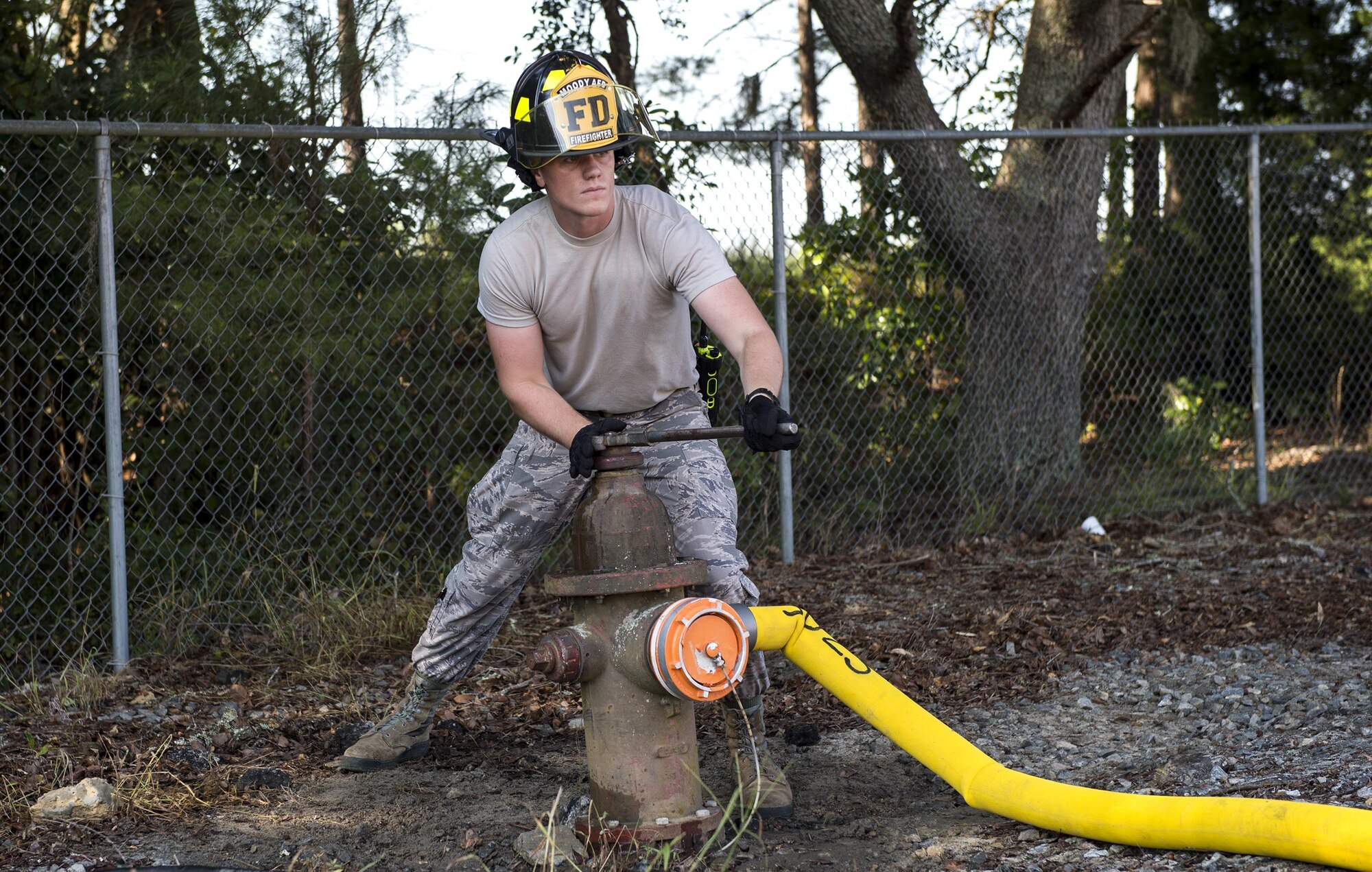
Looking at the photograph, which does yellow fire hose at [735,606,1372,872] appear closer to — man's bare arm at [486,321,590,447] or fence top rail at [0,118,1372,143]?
man's bare arm at [486,321,590,447]

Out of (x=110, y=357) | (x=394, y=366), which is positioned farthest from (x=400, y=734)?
(x=394, y=366)

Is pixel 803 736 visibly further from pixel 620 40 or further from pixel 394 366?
pixel 620 40

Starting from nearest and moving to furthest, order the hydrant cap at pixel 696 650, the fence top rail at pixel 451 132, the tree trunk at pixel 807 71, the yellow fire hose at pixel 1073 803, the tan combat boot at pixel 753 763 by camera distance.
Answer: the yellow fire hose at pixel 1073 803 → the hydrant cap at pixel 696 650 → the tan combat boot at pixel 753 763 → the fence top rail at pixel 451 132 → the tree trunk at pixel 807 71

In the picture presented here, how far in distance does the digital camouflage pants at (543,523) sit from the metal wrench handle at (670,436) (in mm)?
452

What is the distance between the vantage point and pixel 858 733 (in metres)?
3.76

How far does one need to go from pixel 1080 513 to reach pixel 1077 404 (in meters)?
0.68

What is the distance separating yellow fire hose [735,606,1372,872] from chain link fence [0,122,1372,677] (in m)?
2.82

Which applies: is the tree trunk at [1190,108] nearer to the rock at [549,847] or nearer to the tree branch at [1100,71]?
the tree branch at [1100,71]

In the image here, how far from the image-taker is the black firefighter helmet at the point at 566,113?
2.91m

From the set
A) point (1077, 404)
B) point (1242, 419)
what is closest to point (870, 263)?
point (1077, 404)

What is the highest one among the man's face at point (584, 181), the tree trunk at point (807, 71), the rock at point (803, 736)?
the tree trunk at point (807, 71)

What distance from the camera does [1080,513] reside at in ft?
23.4

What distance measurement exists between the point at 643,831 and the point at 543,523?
3.02 ft

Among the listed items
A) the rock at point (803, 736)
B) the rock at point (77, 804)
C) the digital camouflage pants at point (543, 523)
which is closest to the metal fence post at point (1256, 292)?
the rock at point (803, 736)
